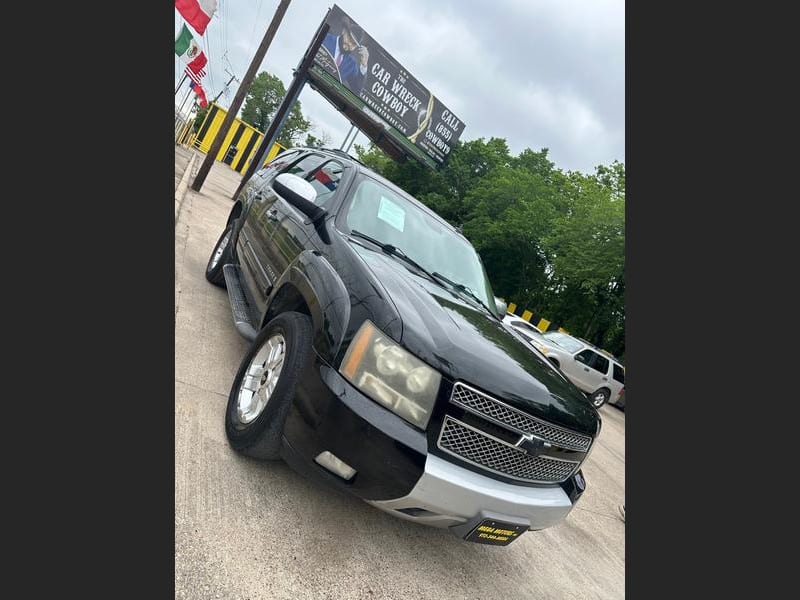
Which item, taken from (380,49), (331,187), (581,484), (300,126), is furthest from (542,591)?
(300,126)

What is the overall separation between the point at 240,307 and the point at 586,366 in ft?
36.4

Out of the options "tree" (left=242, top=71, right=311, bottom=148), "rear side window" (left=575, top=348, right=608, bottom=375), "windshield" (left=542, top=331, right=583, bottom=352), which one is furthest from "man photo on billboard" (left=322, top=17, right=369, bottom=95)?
"tree" (left=242, top=71, right=311, bottom=148)

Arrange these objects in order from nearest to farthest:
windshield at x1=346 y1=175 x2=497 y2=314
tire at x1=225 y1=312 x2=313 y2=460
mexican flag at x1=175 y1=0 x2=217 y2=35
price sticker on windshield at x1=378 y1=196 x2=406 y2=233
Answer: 1. tire at x1=225 y1=312 x2=313 y2=460
2. windshield at x1=346 y1=175 x2=497 y2=314
3. price sticker on windshield at x1=378 y1=196 x2=406 y2=233
4. mexican flag at x1=175 y1=0 x2=217 y2=35

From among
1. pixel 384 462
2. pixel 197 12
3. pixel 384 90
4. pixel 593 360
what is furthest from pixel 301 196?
pixel 384 90

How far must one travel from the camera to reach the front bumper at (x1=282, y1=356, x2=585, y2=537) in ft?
7.09

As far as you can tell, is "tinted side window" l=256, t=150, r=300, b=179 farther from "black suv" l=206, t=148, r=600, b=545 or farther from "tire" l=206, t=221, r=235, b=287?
"black suv" l=206, t=148, r=600, b=545

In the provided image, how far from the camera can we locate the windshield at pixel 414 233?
346cm

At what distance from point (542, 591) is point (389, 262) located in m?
2.19

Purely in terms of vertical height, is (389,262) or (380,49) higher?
(380,49)

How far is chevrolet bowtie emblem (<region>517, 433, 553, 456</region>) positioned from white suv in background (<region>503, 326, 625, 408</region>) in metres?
9.93

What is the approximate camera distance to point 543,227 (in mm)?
28812

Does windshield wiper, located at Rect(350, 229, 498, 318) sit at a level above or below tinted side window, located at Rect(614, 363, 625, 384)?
above

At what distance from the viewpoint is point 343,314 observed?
2426 millimetres

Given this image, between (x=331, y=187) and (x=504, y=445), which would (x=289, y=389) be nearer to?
(x=504, y=445)
